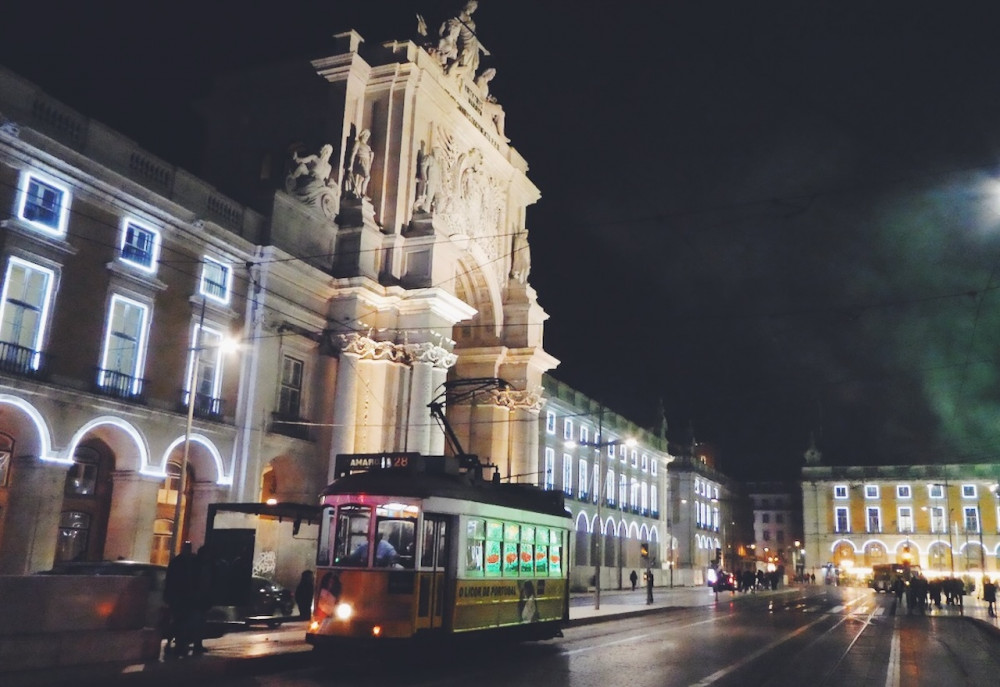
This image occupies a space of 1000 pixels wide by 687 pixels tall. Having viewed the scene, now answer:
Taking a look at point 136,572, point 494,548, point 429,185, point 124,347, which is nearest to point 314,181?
point 429,185

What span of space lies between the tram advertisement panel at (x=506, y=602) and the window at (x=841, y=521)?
335 feet

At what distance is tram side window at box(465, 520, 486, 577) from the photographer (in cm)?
1745

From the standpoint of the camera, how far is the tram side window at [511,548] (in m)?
19.0

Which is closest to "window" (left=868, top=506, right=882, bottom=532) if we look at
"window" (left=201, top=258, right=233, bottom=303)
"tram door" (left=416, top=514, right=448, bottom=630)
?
"window" (left=201, top=258, right=233, bottom=303)

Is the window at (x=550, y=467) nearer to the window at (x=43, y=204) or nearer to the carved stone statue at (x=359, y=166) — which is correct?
the carved stone statue at (x=359, y=166)

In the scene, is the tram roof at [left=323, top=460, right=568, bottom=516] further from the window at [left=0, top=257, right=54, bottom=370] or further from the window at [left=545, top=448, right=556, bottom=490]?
the window at [left=545, top=448, right=556, bottom=490]

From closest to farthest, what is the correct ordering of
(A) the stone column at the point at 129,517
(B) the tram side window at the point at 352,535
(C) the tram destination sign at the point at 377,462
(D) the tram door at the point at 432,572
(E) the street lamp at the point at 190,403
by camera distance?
(D) the tram door at the point at 432,572, (B) the tram side window at the point at 352,535, (C) the tram destination sign at the point at 377,462, (E) the street lamp at the point at 190,403, (A) the stone column at the point at 129,517

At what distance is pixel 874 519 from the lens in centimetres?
11119

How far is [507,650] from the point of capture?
19.5 m

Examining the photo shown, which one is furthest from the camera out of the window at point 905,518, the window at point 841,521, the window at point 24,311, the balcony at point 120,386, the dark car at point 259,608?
the window at point 841,521

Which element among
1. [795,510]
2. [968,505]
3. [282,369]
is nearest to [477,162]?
[282,369]

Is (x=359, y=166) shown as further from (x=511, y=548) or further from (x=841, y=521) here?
(x=841, y=521)

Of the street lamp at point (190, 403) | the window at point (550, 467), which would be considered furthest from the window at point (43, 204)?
the window at point (550, 467)

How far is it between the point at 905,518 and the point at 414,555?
10774cm
